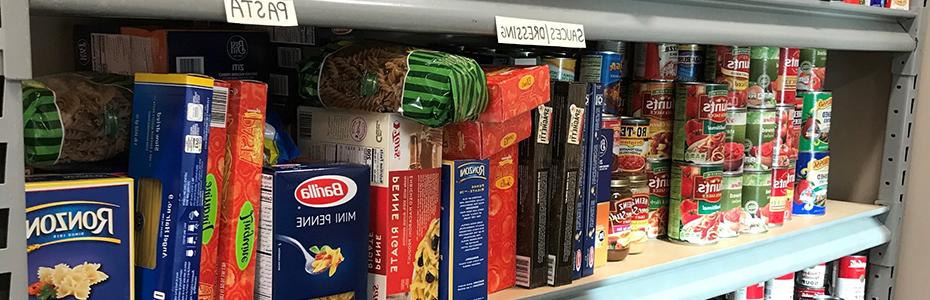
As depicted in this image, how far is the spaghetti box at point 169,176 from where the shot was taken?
83cm

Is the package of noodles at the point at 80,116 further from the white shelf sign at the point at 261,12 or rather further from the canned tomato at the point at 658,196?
the canned tomato at the point at 658,196

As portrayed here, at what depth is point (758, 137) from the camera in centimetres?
175

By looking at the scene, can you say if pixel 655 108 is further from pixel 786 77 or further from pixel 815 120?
pixel 815 120

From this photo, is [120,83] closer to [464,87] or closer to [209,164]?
[209,164]

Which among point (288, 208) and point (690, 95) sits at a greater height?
point (690, 95)

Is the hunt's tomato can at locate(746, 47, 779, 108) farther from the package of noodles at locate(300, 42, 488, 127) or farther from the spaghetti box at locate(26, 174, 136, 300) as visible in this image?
the spaghetti box at locate(26, 174, 136, 300)

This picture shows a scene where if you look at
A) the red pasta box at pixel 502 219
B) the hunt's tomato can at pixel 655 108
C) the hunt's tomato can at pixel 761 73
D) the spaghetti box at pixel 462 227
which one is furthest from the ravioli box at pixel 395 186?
the hunt's tomato can at pixel 761 73

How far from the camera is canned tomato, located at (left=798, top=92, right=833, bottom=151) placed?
1.91m

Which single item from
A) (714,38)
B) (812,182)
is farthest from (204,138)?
(812,182)

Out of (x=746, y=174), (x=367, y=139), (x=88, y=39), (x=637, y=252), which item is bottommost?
(x=637, y=252)

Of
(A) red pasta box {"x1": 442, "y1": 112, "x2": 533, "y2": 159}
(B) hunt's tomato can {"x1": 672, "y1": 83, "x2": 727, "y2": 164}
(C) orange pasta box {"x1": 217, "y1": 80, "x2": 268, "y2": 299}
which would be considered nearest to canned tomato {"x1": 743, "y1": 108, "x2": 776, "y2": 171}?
(B) hunt's tomato can {"x1": 672, "y1": 83, "x2": 727, "y2": 164}

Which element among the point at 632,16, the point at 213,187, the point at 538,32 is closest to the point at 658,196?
the point at 632,16

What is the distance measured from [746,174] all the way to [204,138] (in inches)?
48.2

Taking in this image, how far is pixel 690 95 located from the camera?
158cm
